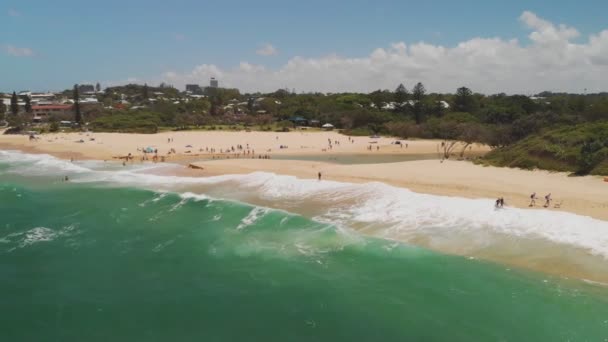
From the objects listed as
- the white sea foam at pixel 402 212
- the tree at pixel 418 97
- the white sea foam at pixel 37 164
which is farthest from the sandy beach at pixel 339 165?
the tree at pixel 418 97

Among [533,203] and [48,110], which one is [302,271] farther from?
[48,110]

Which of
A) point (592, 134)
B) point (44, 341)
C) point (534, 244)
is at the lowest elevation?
point (44, 341)

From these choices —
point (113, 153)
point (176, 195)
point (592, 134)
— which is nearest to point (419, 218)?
point (176, 195)

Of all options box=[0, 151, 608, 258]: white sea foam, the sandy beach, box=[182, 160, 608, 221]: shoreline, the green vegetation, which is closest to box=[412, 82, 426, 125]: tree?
the green vegetation

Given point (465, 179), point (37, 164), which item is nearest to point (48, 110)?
point (37, 164)

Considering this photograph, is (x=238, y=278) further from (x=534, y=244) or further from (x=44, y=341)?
(x=534, y=244)
